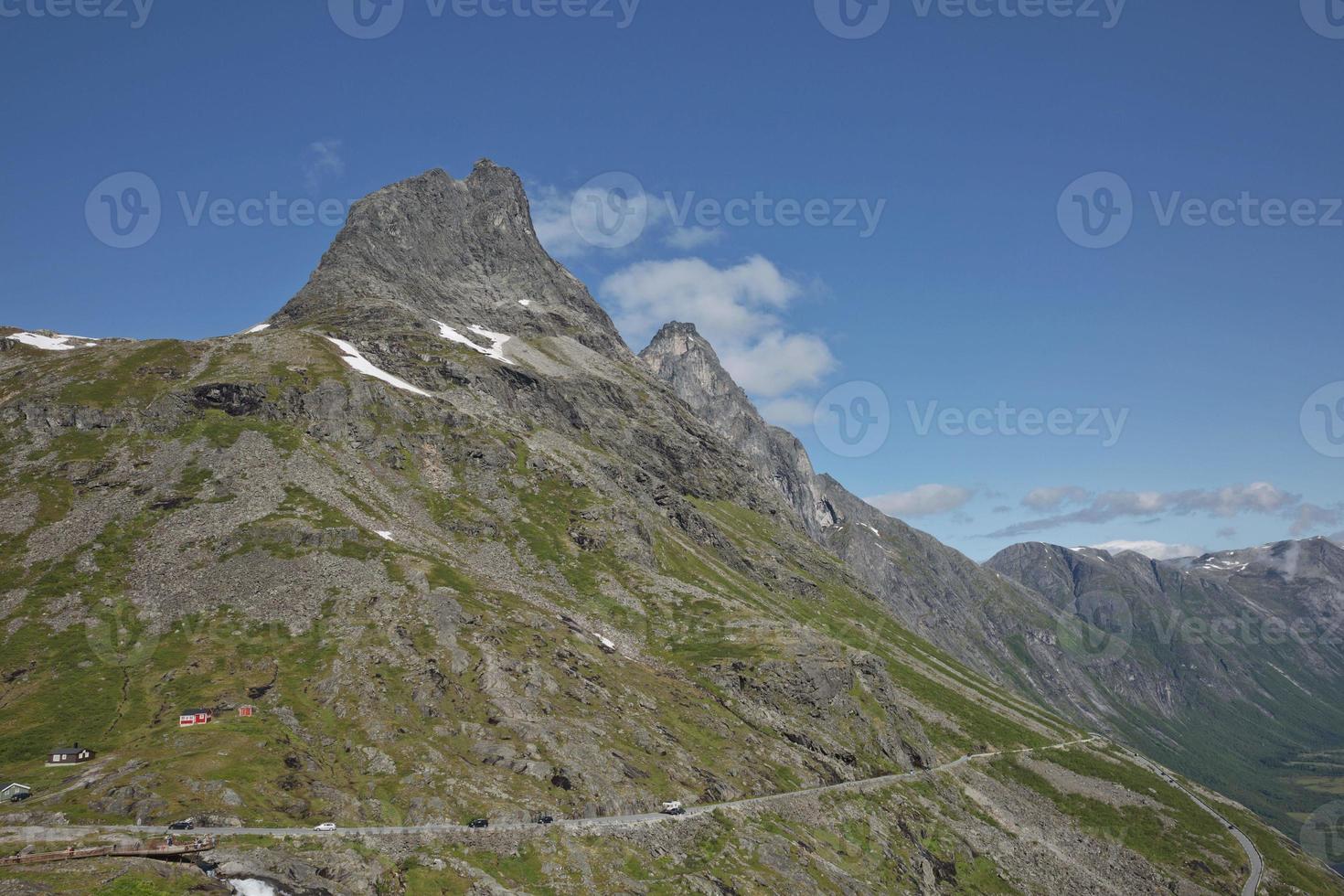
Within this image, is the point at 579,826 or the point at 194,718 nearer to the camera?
the point at 579,826

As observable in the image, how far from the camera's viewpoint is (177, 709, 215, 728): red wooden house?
84.8 metres

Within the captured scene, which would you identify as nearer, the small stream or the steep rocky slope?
the small stream

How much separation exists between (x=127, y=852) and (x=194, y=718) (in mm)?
31941

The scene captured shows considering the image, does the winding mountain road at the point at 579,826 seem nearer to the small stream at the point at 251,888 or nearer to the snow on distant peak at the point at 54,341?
the small stream at the point at 251,888

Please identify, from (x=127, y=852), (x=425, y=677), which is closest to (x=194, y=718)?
(x=425, y=677)

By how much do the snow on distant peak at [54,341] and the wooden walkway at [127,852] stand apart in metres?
172

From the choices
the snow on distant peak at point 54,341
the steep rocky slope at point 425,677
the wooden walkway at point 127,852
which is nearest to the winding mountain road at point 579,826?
the steep rocky slope at point 425,677

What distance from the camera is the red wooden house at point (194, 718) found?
3337 inches

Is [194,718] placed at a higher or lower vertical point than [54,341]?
lower

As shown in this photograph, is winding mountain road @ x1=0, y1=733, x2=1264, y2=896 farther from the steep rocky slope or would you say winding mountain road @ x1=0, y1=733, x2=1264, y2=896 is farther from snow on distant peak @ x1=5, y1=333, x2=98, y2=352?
snow on distant peak @ x1=5, y1=333, x2=98, y2=352

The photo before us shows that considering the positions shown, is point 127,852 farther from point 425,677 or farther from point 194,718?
point 425,677

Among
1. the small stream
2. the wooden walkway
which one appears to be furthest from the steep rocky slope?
the wooden walkway

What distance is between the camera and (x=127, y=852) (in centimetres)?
5625

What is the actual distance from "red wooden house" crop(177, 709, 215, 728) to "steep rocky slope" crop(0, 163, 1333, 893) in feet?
5.42
